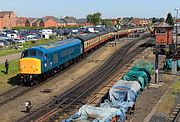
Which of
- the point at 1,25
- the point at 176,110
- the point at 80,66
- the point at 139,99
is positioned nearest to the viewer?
the point at 176,110

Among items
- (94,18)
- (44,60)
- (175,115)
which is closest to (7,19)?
(94,18)

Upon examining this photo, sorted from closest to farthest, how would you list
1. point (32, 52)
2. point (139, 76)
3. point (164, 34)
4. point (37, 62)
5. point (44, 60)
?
point (139, 76)
point (37, 62)
point (44, 60)
point (32, 52)
point (164, 34)

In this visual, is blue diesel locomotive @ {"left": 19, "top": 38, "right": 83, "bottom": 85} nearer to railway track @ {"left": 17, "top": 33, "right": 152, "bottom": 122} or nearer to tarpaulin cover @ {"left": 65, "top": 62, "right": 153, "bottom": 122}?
railway track @ {"left": 17, "top": 33, "right": 152, "bottom": 122}

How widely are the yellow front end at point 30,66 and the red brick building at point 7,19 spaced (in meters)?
129

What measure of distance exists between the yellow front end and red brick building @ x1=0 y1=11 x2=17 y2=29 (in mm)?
128893

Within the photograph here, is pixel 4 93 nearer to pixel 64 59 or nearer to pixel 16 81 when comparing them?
pixel 16 81

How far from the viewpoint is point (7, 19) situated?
159000 mm

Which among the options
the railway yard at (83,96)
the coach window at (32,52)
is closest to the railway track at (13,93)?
the railway yard at (83,96)

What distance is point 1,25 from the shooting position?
6078 inches

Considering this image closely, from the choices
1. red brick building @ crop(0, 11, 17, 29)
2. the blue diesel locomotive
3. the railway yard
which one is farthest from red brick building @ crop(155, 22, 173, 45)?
red brick building @ crop(0, 11, 17, 29)

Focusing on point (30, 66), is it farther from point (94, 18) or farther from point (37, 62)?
point (94, 18)

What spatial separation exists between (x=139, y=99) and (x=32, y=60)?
10042mm

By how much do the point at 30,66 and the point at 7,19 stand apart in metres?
135

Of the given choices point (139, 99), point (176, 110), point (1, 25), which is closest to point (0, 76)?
point (139, 99)
